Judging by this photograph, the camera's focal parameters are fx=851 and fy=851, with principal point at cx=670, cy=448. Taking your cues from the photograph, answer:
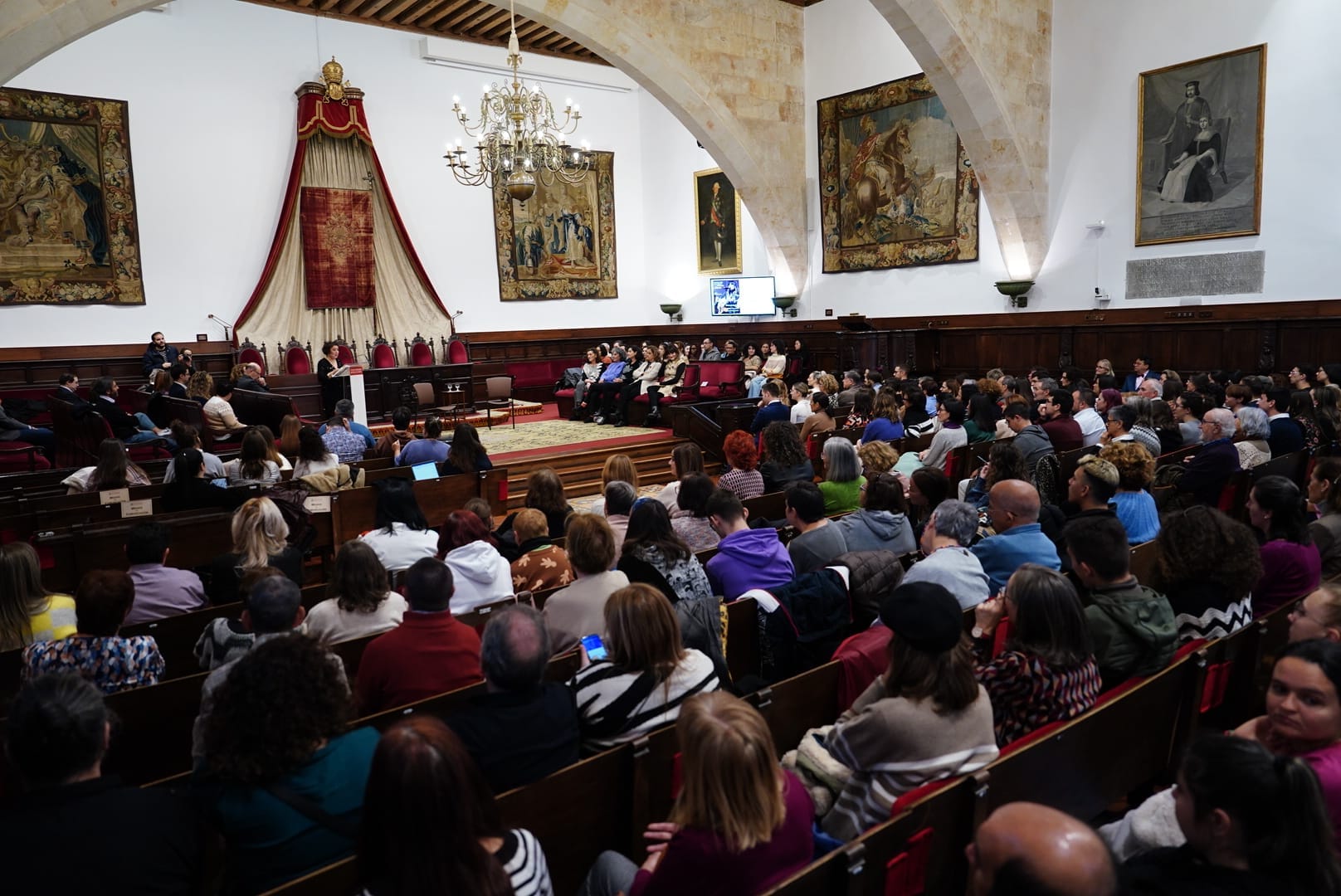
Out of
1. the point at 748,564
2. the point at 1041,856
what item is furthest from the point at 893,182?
the point at 1041,856

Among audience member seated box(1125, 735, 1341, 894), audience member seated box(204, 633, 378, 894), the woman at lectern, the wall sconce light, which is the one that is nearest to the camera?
audience member seated box(1125, 735, 1341, 894)

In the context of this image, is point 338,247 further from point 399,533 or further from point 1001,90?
point 399,533

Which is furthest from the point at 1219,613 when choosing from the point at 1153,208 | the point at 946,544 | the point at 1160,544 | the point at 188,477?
the point at 1153,208

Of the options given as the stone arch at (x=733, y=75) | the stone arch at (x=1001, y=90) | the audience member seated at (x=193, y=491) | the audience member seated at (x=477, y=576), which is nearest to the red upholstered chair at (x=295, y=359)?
the stone arch at (x=733, y=75)

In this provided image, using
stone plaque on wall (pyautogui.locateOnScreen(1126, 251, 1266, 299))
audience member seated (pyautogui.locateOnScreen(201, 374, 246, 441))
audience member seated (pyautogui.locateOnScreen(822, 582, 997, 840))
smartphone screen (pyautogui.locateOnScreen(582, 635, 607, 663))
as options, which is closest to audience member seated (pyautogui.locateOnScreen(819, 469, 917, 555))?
smartphone screen (pyautogui.locateOnScreen(582, 635, 607, 663))

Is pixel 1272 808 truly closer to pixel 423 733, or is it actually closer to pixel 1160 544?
pixel 423 733

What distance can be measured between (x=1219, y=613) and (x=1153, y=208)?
9.04 meters

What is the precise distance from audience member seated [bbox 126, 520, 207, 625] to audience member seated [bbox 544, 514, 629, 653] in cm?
164

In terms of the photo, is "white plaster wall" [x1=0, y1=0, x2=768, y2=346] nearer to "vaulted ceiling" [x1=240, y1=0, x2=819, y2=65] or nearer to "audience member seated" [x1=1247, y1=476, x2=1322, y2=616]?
"vaulted ceiling" [x1=240, y1=0, x2=819, y2=65]

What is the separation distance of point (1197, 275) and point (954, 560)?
8.84 m

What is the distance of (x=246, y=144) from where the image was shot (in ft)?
40.8

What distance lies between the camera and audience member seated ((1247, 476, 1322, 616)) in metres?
3.01

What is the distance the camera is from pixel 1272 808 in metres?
1.33

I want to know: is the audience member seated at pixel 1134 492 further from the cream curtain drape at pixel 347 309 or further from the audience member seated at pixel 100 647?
the cream curtain drape at pixel 347 309
